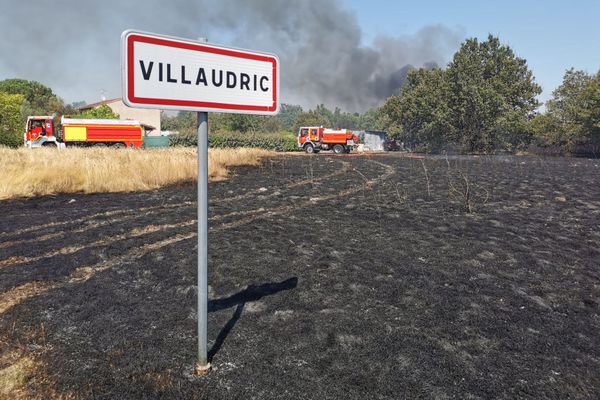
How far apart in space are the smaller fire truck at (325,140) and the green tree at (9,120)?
2014cm

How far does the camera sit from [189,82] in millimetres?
2123

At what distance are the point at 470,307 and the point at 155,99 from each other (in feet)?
9.77

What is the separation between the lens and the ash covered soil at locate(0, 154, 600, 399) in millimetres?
2387

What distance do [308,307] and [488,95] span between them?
44.5 m

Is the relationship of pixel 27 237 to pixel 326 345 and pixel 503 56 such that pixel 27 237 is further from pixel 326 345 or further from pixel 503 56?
pixel 503 56

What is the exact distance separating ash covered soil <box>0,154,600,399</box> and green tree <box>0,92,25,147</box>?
21.2 meters

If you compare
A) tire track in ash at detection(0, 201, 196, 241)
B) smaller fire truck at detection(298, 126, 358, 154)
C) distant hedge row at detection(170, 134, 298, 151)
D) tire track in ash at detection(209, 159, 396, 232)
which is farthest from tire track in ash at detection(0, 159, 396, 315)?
distant hedge row at detection(170, 134, 298, 151)

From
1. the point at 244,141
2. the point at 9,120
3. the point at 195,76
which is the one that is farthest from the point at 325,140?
the point at 195,76

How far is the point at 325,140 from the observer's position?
34625 millimetres

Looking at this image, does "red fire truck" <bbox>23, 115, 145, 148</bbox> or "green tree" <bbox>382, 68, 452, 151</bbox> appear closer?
"red fire truck" <bbox>23, 115, 145, 148</bbox>

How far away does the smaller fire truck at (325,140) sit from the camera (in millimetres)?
33969

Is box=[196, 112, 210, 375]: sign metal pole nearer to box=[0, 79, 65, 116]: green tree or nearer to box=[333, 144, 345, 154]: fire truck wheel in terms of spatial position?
box=[333, 144, 345, 154]: fire truck wheel

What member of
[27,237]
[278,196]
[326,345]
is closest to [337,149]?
[278,196]

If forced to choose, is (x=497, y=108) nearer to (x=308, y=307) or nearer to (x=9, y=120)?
(x=9, y=120)
